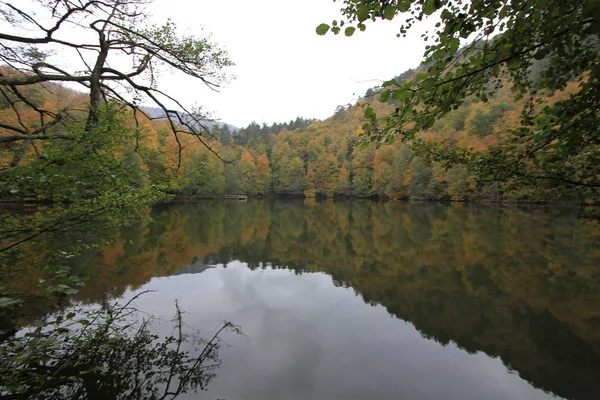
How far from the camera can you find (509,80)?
3.21m

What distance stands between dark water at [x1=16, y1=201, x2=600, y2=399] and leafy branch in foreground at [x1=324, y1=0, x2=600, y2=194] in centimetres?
384

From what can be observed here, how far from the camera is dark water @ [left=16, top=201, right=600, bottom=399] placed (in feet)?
17.3

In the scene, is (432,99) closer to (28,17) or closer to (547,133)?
(547,133)

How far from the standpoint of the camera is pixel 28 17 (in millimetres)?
4695

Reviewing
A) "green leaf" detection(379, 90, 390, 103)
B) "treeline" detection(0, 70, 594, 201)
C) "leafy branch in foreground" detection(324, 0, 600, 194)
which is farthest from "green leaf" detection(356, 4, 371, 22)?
"treeline" detection(0, 70, 594, 201)

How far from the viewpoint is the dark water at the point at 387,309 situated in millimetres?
5281

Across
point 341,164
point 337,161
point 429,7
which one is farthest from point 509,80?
point 341,164

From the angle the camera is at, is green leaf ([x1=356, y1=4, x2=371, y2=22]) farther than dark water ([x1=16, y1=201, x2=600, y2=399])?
No

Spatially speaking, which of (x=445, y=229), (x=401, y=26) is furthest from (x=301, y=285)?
(x=445, y=229)

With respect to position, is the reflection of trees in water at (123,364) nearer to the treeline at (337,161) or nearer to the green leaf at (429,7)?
the green leaf at (429,7)

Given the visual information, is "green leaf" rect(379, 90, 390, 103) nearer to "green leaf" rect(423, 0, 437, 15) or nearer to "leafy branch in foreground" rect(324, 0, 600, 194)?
"leafy branch in foreground" rect(324, 0, 600, 194)

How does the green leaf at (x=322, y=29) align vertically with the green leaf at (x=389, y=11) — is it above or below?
below

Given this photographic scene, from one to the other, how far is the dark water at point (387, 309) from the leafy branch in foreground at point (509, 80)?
3.84m

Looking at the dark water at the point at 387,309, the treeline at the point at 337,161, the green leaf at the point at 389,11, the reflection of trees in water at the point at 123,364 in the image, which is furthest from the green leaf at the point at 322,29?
the treeline at the point at 337,161
